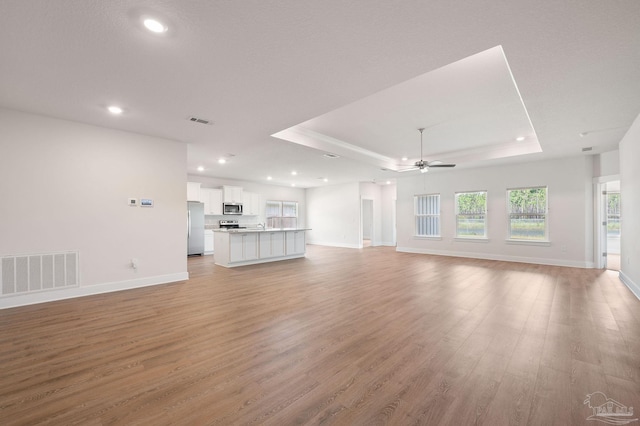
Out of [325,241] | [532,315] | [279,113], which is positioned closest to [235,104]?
[279,113]

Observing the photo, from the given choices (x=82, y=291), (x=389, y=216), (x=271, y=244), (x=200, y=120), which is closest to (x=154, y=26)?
(x=200, y=120)

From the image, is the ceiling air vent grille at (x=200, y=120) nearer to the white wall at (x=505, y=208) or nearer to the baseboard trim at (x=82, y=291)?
the baseboard trim at (x=82, y=291)

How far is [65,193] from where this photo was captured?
13.5ft

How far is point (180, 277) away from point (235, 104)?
355 centimetres

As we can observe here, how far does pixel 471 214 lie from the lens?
8.25 meters

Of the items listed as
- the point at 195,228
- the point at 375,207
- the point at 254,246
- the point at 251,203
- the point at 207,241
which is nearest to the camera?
the point at 254,246

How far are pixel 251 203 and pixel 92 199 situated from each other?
22.0ft

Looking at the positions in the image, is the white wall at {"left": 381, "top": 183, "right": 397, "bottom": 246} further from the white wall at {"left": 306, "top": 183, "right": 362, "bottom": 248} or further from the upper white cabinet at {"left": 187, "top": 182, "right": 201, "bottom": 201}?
the upper white cabinet at {"left": 187, "top": 182, "right": 201, "bottom": 201}

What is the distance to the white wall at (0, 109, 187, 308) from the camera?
12.4 feet

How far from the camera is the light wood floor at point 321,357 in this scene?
5.53 feet

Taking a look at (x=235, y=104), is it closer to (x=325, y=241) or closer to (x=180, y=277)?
(x=180, y=277)

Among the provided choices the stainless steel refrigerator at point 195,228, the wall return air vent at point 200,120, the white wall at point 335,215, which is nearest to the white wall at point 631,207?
the wall return air vent at point 200,120

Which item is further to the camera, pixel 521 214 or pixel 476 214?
pixel 476 214

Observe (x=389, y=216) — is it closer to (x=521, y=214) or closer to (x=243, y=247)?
(x=521, y=214)
